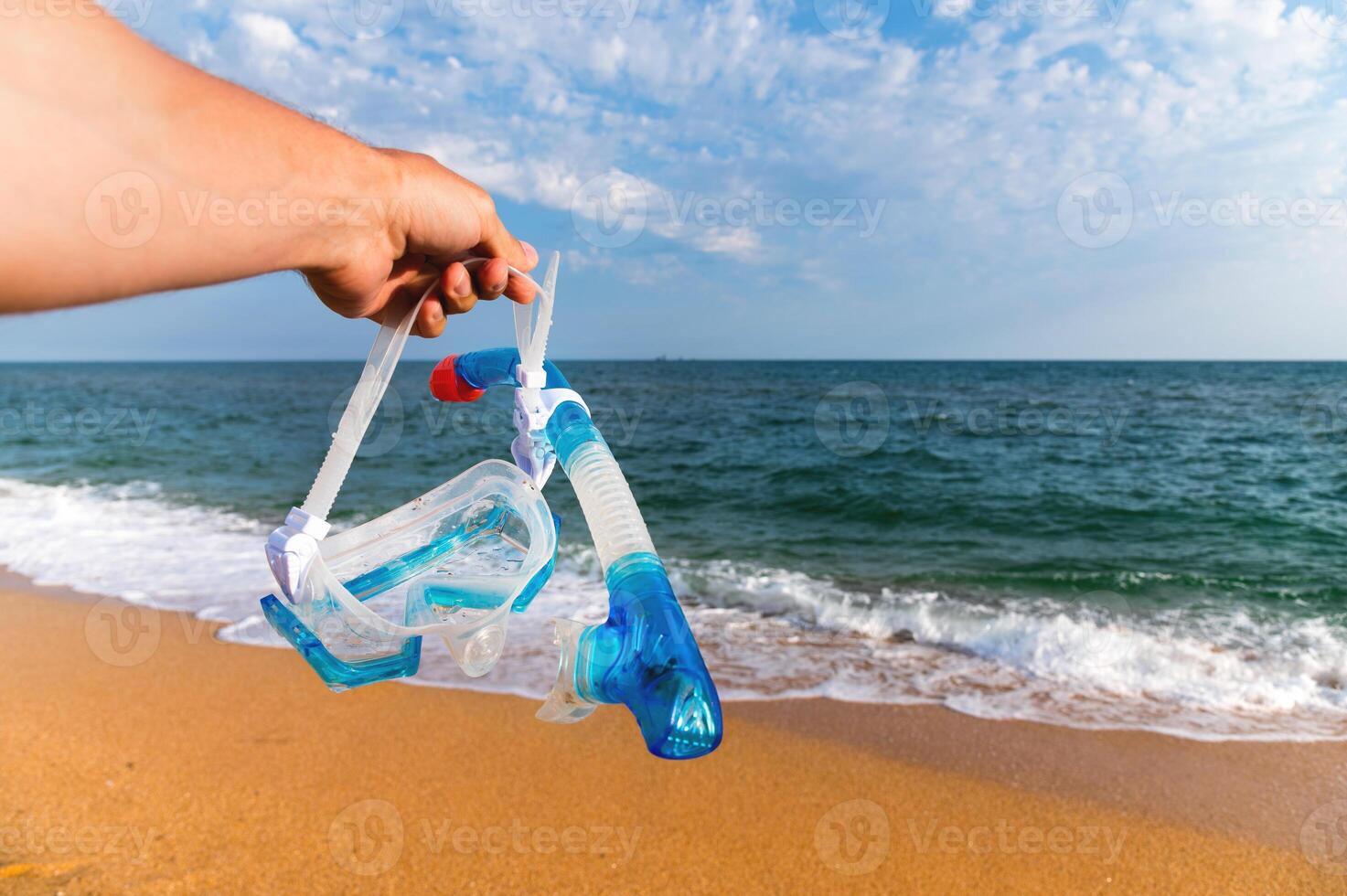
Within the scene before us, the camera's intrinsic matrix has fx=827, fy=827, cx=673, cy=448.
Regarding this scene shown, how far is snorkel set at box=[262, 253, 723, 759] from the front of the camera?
3.17 feet

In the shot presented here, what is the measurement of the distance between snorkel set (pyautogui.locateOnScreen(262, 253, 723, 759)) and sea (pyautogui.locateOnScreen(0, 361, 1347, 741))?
3.77 metres

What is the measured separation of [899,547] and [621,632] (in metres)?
9.57

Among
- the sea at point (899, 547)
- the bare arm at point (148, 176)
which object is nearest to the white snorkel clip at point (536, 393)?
the bare arm at point (148, 176)

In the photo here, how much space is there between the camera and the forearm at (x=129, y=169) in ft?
1.85

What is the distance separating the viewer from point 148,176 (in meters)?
0.66

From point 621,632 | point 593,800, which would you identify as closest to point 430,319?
point 621,632

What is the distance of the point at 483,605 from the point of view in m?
1.31

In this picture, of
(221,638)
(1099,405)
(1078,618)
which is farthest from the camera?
(1099,405)

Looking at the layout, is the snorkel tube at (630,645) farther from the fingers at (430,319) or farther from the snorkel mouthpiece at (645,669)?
the fingers at (430,319)

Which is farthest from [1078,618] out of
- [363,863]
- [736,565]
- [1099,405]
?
[1099,405]

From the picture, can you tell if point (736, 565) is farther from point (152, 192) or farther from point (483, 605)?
point (152, 192)

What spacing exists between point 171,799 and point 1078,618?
668 centimetres

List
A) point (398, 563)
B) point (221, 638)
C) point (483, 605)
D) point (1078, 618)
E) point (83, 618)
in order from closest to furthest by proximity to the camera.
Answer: point (483, 605) → point (398, 563) → point (221, 638) → point (83, 618) → point (1078, 618)

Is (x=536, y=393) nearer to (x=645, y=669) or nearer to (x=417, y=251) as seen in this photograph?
(x=417, y=251)
